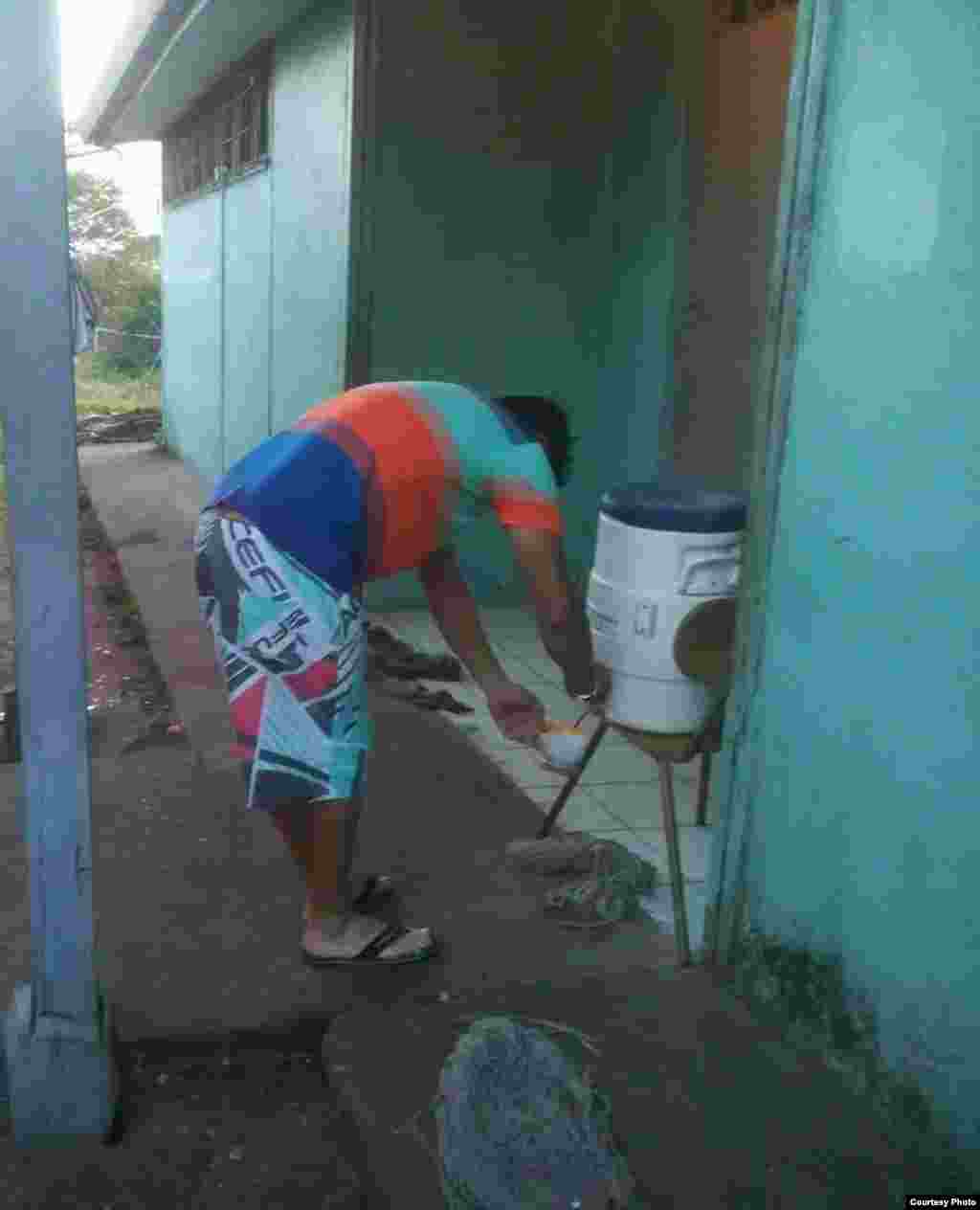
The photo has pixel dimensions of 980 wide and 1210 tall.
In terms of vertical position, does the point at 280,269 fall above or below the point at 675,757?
above

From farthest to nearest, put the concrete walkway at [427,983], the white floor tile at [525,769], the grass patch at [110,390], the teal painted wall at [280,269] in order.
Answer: the grass patch at [110,390]
the teal painted wall at [280,269]
the white floor tile at [525,769]
the concrete walkway at [427,983]

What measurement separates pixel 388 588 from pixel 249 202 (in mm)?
3710

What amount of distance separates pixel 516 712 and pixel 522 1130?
0.94 meters

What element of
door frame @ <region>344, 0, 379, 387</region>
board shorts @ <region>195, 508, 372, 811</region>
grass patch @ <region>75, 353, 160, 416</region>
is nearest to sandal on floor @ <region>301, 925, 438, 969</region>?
board shorts @ <region>195, 508, 372, 811</region>

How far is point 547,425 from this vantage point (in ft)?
9.75

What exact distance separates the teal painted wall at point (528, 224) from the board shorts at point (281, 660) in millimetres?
3201

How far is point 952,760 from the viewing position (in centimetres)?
217

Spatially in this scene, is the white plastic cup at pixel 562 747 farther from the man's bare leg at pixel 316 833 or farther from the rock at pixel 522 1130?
the rock at pixel 522 1130

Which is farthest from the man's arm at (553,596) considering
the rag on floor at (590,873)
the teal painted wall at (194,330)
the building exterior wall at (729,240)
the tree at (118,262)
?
the tree at (118,262)

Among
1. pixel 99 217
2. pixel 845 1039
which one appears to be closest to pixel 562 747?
pixel 845 1039

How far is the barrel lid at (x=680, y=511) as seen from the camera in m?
2.83

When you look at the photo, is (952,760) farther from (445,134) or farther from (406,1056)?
(445,134)

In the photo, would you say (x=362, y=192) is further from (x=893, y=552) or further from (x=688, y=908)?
(x=893, y=552)

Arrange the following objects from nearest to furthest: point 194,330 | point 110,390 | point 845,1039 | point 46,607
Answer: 1. point 46,607
2. point 845,1039
3. point 194,330
4. point 110,390
